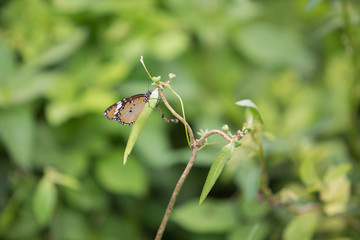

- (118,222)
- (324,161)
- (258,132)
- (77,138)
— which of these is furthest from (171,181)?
(258,132)

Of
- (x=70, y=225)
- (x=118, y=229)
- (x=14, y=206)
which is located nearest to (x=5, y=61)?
(x=14, y=206)

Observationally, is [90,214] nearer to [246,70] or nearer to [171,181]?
[171,181]

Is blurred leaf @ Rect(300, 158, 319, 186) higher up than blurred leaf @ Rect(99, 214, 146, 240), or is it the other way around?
blurred leaf @ Rect(300, 158, 319, 186)

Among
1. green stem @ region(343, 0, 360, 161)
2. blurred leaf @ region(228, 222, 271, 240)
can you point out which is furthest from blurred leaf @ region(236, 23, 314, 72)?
blurred leaf @ region(228, 222, 271, 240)

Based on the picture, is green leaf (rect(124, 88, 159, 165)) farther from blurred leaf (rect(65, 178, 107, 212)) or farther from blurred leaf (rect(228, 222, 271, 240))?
blurred leaf (rect(65, 178, 107, 212))

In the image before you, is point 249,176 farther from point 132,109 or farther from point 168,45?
point 168,45

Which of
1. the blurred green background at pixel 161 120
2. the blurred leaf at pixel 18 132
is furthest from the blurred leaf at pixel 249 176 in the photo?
the blurred leaf at pixel 18 132

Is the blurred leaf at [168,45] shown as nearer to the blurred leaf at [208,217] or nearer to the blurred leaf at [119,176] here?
the blurred leaf at [119,176]
